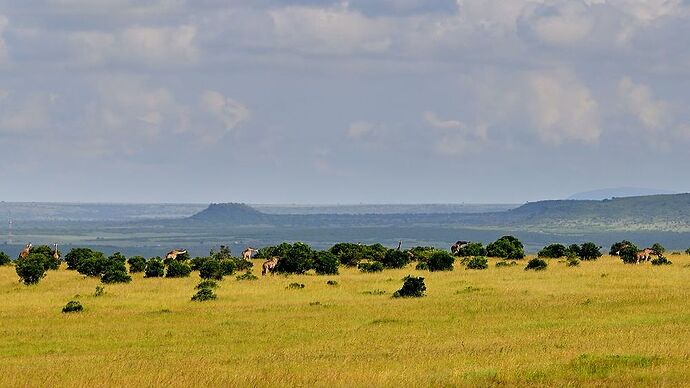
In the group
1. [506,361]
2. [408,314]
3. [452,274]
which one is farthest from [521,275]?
[506,361]

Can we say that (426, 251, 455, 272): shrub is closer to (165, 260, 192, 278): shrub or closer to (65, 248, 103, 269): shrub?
(165, 260, 192, 278): shrub

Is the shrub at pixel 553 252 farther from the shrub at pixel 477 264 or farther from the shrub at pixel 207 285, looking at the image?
the shrub at pixel 207 285

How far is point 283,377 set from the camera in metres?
23.6

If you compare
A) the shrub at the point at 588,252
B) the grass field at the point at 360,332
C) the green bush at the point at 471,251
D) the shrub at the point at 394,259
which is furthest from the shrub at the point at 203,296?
the shrub at the point at 588,252

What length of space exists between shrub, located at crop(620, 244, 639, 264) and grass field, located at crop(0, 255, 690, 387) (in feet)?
28.1

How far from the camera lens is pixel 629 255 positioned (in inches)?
2618

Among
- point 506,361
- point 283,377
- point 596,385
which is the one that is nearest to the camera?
point 596,385

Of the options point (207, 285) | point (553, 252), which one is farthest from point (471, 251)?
point (207, 285)

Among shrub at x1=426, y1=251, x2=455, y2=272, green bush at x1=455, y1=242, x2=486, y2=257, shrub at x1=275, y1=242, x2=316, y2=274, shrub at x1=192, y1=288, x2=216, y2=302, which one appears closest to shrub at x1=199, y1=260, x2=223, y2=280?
shrub at x1=275, y1=242, x2=316, y2=274

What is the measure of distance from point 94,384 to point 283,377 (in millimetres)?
3934

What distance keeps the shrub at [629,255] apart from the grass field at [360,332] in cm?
857

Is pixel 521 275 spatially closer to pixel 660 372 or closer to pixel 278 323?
pixel 278 323

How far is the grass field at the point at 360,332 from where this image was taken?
2388 centimetres

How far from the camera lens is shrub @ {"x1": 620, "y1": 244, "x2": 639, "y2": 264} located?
6544 centimetres
